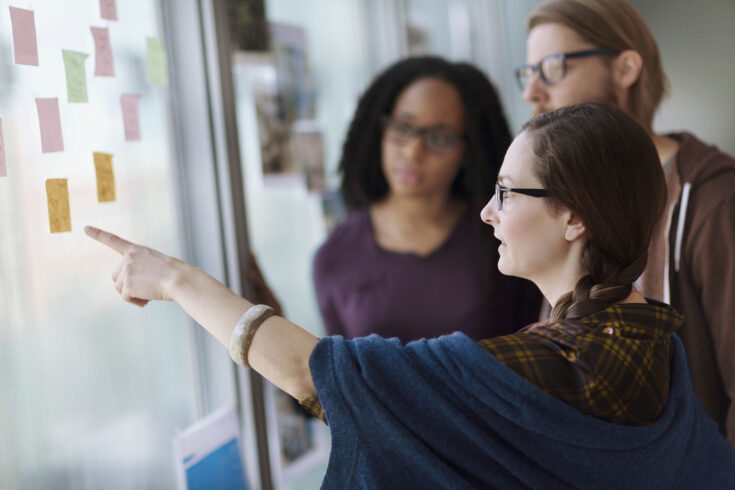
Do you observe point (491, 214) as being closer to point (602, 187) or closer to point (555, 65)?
point (602, 187)

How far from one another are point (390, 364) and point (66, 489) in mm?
678

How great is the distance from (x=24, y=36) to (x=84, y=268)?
1.30ft

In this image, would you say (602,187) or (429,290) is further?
(429,290)

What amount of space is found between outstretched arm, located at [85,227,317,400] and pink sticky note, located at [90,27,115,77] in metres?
0.32

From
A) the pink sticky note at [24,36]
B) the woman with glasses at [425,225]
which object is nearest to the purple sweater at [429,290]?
the woman with glasses at [425,225]

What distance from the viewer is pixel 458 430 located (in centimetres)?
83

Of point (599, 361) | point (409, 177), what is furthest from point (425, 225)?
point (599, 361)

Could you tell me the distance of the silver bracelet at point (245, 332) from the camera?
88 cm

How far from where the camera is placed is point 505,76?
7.71ft

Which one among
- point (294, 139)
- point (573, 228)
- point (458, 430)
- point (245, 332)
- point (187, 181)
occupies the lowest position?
point (458, 430)

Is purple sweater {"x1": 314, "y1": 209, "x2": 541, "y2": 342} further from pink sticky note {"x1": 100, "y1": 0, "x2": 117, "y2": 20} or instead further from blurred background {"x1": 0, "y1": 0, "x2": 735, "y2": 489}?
pink sticky note {"x1": 100, "y1": 0, "x2": 117, "y2": 20}

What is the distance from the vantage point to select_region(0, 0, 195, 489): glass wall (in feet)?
3.43

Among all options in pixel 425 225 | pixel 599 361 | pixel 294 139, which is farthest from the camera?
pixel 294 139

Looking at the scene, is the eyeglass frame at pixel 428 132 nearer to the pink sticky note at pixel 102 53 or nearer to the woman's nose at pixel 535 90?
the woman's nose at pixel 535 90
